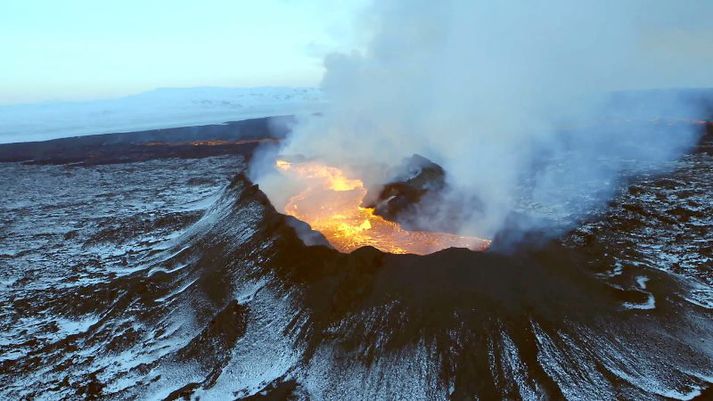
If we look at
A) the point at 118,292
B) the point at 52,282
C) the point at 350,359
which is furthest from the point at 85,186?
the point at 350,359

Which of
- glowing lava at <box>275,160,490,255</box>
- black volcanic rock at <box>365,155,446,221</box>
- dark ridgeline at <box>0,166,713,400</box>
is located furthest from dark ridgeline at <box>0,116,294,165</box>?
dark ridgeline at <box>0,166,713,400</box>

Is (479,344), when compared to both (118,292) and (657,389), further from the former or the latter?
(118,292)

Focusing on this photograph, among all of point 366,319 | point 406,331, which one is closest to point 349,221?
point 366,319

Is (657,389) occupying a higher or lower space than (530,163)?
higher

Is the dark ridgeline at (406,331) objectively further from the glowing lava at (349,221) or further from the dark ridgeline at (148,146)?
the dark ridgeline at (148,146)

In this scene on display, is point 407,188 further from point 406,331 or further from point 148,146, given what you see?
point 148,146

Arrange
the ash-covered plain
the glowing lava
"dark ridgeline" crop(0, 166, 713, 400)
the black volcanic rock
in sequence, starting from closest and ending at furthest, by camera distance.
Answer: "dark ridgeline" crop(0, 166, 713, 400)
the ash-covered plain
the glowing lava
the black volcanic rock

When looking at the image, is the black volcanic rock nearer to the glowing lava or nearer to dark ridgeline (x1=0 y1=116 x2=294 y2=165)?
the glowing lava
